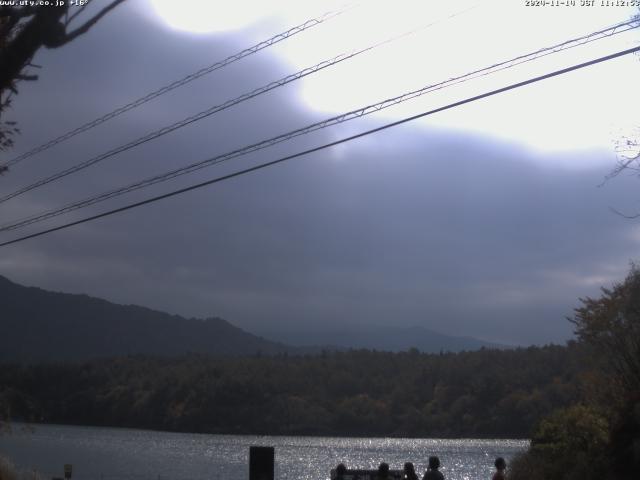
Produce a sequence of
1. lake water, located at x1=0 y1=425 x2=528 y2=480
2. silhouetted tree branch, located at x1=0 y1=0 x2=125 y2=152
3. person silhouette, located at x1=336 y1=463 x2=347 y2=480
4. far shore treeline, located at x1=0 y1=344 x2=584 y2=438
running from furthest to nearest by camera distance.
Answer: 1. far shore treeline, located at x1=0 y1=344 x2=584 y2=438
2. lake water, located at x1=0 y1=425 x2=528 y2=480
3. person silhouette, located at x1=336 y1=463 x2=347 y2=480
4. silhouetted tree branch, located at x1=0 y1=0 x2=125 y2=152

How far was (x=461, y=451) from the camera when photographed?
4496 inches

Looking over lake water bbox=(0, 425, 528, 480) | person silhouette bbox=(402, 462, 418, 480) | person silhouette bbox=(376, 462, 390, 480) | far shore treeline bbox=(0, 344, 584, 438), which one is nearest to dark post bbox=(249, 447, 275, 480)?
person silhouette bbox=(376, 462, 390, 480)

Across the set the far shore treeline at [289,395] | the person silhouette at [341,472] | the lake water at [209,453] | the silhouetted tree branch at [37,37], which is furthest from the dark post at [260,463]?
the far shore treeline at [289,395]

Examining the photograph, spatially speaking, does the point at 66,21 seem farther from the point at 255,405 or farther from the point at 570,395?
the point at 255,405

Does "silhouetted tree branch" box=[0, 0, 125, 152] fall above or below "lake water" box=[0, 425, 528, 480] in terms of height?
above

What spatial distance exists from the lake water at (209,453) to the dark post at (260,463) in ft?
157

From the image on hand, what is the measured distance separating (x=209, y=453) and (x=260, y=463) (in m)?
93.2

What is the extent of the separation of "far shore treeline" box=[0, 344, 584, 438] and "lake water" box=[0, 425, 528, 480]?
254 cm

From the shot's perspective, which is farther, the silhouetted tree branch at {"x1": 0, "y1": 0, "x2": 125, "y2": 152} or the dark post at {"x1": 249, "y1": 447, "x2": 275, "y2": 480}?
the dark post at {"x1": 249, "y1": 447, "x2": 275, "y2": 480}

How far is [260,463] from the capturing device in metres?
16.2

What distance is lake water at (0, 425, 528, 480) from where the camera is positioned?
253ft

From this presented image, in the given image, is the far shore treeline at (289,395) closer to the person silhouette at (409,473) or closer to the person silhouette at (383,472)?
the person silhouette at (409,473)

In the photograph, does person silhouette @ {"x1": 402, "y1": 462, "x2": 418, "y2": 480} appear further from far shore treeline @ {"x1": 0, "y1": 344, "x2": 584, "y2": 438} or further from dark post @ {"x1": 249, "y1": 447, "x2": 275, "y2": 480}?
far shore treeline @ {"x1": 0, "y1": 344, "x2": 584, "y2": 438}

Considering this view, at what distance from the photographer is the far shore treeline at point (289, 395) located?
418 feet
